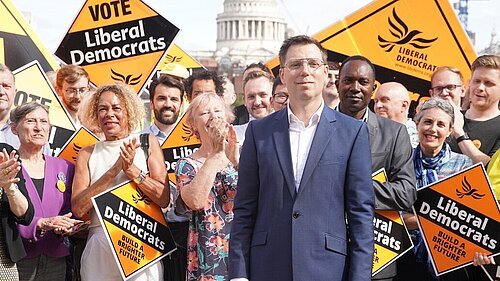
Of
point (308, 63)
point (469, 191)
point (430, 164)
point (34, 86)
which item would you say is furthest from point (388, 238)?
point (34, 86)

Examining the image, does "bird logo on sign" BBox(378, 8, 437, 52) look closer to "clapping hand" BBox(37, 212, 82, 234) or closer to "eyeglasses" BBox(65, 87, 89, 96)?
"eyeglasses" BBox(65, 87, 89, 96)

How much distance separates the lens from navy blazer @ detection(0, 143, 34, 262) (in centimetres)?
571

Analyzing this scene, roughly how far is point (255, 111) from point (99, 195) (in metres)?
2.59

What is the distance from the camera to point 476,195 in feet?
18.2

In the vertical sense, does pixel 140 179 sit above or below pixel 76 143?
below

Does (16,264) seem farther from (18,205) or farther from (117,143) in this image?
(117,143)

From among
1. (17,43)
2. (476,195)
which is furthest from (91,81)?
(476,195)

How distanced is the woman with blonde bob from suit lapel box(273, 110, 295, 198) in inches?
56.2

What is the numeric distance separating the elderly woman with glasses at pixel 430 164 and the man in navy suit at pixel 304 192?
1550mm

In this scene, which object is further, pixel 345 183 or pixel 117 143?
pixel 117 143

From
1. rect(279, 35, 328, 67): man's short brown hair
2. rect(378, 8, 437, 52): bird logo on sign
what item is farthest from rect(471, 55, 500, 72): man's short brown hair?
rect(279, 35, 328, 67): man's short brown hair

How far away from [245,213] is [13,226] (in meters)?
2.02

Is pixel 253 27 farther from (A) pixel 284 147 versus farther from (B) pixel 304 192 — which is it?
(B) pixel 304 192

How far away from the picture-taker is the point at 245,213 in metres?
4.48
